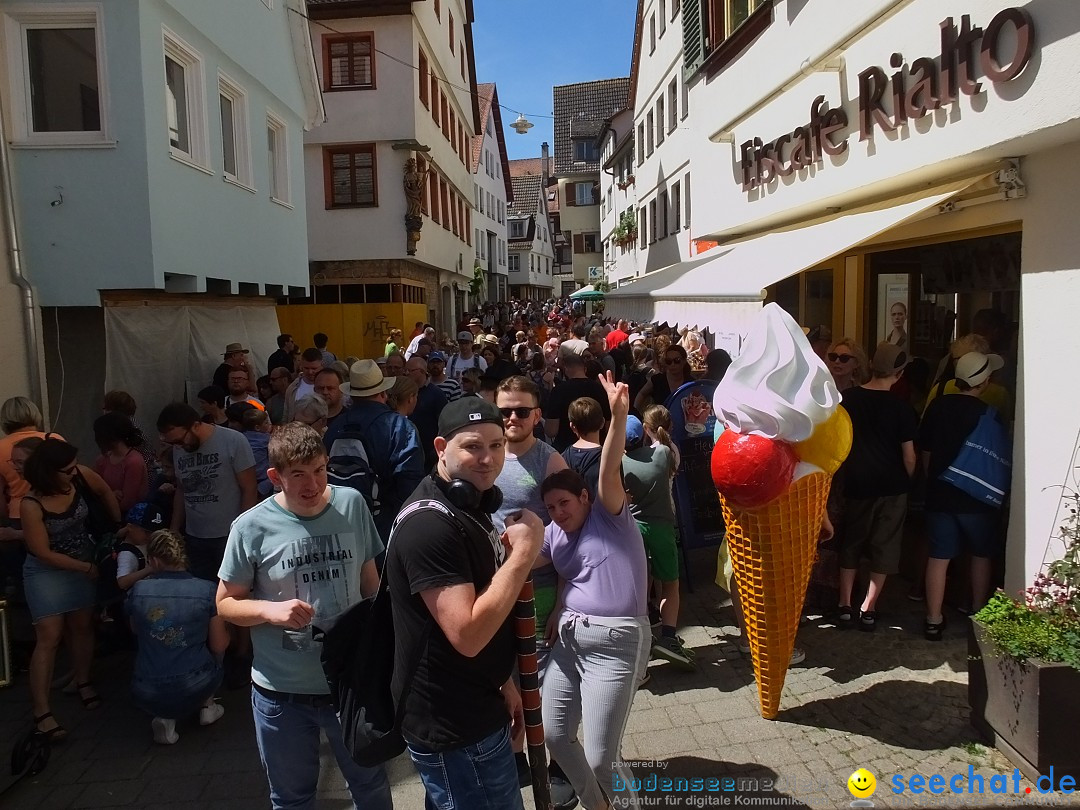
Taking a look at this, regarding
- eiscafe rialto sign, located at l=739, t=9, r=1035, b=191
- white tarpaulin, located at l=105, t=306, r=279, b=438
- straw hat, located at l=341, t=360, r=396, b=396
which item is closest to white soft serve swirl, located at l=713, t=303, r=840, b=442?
straw hat, located at l=341, t=360, r=396, b=396

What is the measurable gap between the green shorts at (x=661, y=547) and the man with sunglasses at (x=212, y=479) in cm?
251

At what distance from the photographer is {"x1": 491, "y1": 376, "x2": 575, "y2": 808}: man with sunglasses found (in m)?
3.49

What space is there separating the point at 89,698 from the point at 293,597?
2713 mm

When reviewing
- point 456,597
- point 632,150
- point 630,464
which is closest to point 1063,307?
point 630,464

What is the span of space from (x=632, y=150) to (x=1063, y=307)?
84.9ft

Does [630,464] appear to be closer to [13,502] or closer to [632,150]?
[13,502]

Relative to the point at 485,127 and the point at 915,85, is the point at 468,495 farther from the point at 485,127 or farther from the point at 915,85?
the point at 485,127

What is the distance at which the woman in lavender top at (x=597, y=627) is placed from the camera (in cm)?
309

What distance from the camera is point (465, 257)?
30.2 metres

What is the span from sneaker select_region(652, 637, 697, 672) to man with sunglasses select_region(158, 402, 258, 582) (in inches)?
107

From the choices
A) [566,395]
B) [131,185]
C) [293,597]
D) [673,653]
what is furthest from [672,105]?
[293,597]

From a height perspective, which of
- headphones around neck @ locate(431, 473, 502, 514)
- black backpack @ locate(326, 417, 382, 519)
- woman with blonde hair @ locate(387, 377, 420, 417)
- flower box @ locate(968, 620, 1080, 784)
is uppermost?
woman with blonde hair @ locate(387, 377, 420, 417)

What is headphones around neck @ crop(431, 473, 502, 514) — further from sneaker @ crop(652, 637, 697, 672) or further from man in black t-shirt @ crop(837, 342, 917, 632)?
man in black t-shirt @ crop(837, 342, 917, 632)

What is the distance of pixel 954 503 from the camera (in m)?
5.00
